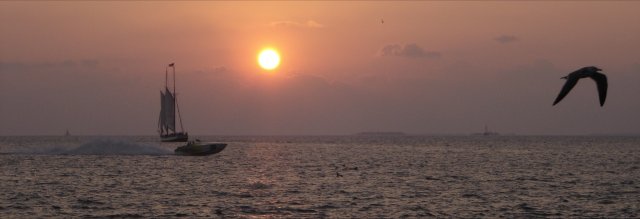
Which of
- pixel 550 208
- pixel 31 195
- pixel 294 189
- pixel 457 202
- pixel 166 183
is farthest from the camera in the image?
pixel 166 183

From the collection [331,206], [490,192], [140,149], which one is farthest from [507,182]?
[140,149]

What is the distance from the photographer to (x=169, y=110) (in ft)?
584

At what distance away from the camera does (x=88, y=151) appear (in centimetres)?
12800

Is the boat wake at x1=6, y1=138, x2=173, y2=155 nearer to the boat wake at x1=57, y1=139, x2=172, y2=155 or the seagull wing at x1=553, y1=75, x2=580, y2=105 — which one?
the boat wake at x1=57, y1=139, x2=172, y2=155

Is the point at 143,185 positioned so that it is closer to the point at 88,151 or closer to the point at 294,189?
the point at 294,189

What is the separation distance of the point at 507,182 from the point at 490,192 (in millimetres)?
10617

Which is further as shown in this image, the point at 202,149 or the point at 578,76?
the point at 202,149

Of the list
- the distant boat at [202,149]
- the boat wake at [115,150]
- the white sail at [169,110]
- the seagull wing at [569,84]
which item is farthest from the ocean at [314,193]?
the white sail at [169,110]

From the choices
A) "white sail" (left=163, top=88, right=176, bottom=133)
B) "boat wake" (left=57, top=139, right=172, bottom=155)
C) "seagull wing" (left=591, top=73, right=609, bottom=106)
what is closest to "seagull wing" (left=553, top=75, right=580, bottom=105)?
"seagull wing" (left=591, top=73, right=609, bottom=106)

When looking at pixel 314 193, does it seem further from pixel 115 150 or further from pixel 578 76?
pixel 115 150

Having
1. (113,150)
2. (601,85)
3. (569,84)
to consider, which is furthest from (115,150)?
(569,84)

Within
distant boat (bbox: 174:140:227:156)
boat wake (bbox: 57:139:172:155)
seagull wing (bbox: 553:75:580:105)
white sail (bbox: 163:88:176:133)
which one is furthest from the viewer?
white sail (bbox: 163:88:176:133)

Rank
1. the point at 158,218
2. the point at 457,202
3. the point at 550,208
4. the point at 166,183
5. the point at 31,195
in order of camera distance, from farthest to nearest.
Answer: the point at 166,183 < the point at 31,195 < the point at 457,202 < the point at 550,208 < the point at 158,218

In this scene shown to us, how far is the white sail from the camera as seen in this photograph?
6944 inches
